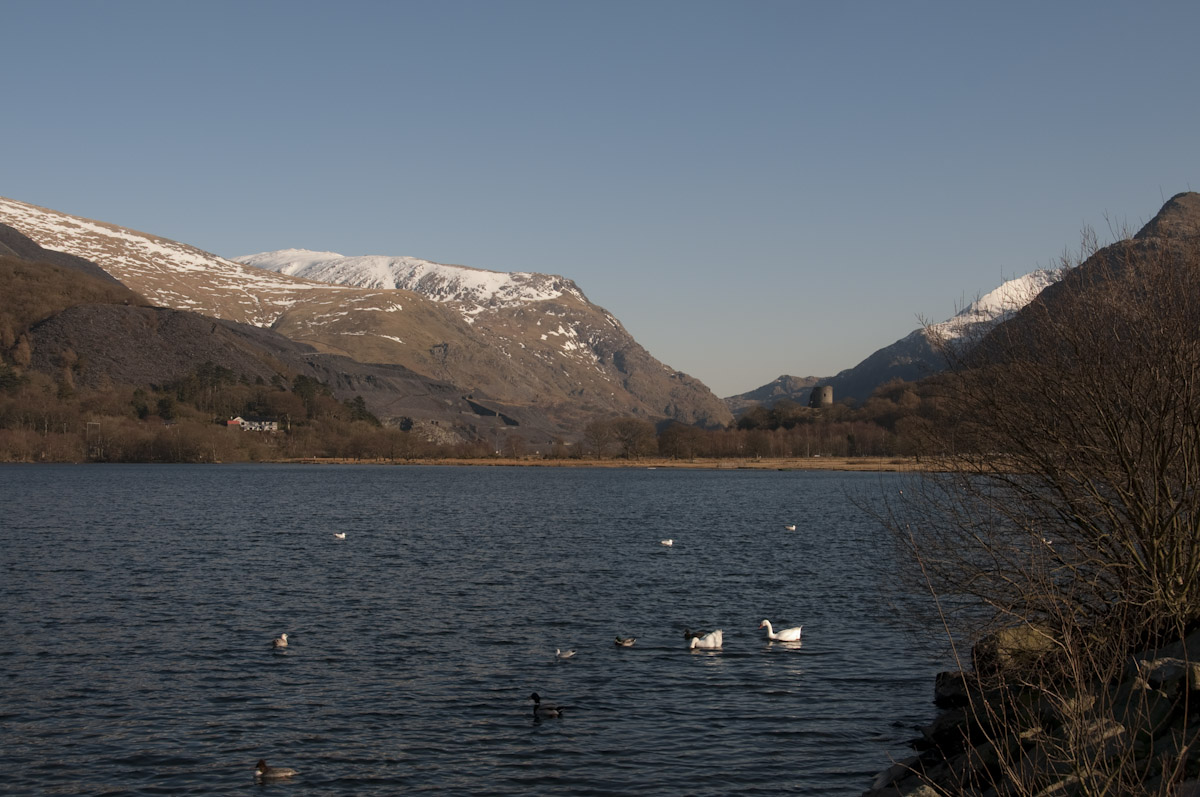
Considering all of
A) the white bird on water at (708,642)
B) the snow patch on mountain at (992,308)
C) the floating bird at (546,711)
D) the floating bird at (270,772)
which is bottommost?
the floating bird at (270,772)

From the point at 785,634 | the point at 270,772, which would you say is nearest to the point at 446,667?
the point at 270,772

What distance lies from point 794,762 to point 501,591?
25.2 m

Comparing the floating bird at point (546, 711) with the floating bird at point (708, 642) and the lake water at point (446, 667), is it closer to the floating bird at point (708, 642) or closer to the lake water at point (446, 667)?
the lake water at point (446, 667)

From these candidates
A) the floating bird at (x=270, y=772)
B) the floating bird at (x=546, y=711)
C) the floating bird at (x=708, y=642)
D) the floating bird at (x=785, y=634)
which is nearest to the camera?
the floating bird at (x=270, y=772)

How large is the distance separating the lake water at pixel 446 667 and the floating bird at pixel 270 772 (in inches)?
10.2

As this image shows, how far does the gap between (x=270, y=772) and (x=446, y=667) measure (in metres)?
10.0

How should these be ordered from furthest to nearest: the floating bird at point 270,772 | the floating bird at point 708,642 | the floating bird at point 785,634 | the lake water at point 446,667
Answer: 1. the floating bird at point 785,634
2. the floating bird at point 708,642
3. the lake water at point 446,667
4. the floating bird at point 270,772

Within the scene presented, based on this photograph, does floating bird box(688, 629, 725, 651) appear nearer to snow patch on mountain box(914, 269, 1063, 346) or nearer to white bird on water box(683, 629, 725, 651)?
white bird on water box(683, 629, 725, 651)

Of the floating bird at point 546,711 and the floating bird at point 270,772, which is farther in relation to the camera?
the floating bird at point 546,711

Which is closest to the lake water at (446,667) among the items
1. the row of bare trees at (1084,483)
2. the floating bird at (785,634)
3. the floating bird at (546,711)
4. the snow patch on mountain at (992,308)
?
the floating bird at (546,711)

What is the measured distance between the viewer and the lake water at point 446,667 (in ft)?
71.9

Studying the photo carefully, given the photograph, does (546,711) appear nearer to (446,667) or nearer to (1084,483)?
(446,667)

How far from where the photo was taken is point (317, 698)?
89.0 feet

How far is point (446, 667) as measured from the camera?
3069 cm
